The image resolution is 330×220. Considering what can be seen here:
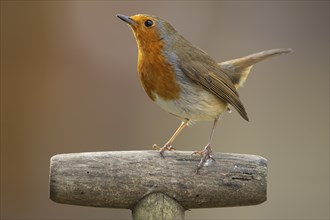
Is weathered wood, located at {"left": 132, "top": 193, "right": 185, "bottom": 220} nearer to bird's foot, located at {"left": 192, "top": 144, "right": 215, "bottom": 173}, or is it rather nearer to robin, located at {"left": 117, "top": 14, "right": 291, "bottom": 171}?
bird's foot, located at {"left": 192, "top": 144, "right": 215, "bottom": 173}

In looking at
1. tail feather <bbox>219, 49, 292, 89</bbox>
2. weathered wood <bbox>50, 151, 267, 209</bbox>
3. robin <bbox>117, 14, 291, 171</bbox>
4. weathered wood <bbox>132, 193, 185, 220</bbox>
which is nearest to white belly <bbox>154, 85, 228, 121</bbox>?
robin <bbox>117, 14, 291, 171</bbox>

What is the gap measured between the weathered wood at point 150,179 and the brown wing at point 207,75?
27.7 inches

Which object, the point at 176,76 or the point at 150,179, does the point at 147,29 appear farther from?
the point at 150,179

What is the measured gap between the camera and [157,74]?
3680mm

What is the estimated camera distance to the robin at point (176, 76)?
12.1ft

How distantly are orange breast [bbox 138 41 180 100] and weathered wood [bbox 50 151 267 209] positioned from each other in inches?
21.8

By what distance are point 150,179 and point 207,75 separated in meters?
1.00

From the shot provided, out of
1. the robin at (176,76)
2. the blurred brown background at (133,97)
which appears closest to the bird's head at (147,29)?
the robin at (176,76)

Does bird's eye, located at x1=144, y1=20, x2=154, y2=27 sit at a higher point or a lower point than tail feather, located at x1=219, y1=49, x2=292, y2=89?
higher

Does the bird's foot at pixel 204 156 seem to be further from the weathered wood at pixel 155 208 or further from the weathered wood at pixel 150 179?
the weathered wood at pixel 155 208

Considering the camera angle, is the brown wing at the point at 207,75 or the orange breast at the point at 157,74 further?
the brown wing at the point at 207,75

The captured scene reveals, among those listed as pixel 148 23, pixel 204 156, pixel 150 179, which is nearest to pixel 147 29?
pixel 148 23

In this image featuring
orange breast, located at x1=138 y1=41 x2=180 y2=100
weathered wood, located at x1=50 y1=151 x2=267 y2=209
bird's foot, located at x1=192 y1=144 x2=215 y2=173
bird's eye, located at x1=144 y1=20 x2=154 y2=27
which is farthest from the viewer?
bird's eye, located at x1=144 y1=20 x2=154 y2=27

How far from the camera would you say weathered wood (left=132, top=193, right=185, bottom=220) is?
9.95ft
